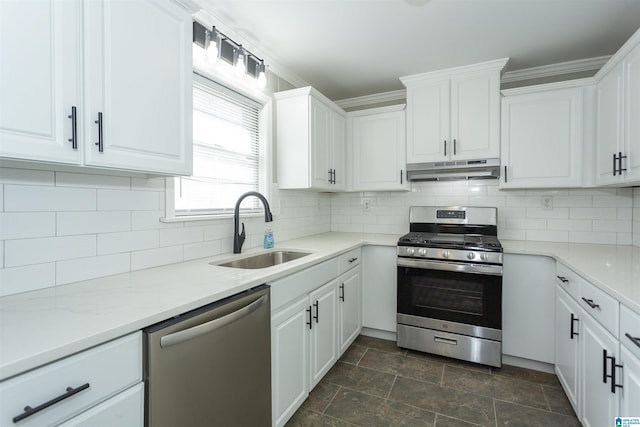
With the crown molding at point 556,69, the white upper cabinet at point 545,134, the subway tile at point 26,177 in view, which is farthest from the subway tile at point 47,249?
the crown molding at point 556,69

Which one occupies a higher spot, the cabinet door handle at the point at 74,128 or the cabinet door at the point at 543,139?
the cabinet door at the point at 543,139

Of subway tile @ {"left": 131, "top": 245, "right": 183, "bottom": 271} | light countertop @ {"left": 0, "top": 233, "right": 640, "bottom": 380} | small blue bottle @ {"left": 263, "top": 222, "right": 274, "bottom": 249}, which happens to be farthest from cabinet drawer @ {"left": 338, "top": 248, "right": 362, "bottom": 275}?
subway tile @ {"left": 131, "top": 245, "right": 183, "bottom": 271}

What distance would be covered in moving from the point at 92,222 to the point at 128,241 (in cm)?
19

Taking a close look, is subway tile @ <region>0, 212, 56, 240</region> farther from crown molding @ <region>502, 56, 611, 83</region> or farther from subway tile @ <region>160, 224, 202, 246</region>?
crown molding @ <region>502, 56, 611, 83</region>

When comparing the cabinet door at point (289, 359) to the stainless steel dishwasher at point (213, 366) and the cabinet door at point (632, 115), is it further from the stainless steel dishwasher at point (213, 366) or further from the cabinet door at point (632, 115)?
the cabinet door at point (632, 115)

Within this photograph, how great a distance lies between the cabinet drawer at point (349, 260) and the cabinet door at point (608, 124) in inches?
73.3

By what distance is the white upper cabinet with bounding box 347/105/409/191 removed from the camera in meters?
3.04

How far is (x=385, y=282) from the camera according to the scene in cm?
282

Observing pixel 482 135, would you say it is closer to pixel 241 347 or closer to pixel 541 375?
pixel 541 375

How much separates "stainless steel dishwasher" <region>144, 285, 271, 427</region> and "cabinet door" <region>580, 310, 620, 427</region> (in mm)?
1513

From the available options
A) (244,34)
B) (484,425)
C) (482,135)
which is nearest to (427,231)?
(482,135)

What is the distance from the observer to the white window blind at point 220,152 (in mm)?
1983

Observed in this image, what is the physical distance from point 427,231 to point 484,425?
165cm

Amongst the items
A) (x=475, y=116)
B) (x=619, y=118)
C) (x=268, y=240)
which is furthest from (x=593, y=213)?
(x=268, y=240)
